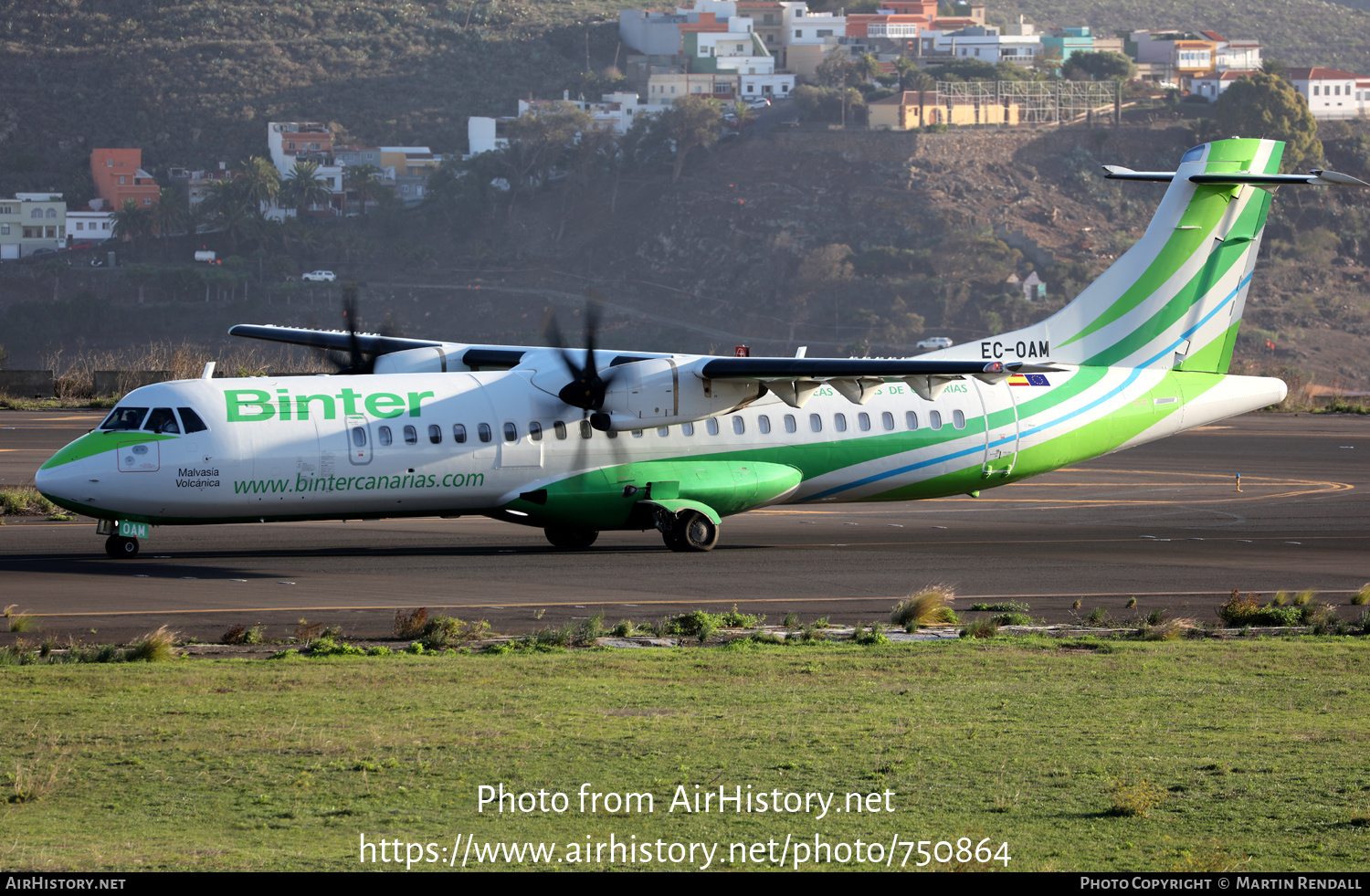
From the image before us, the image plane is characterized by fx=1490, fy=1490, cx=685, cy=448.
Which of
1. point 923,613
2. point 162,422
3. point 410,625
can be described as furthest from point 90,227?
point 923,613

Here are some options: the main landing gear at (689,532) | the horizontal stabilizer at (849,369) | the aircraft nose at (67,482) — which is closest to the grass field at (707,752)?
the horizontal stabilizer at (849,369)

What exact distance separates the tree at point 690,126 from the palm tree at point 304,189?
42697mm

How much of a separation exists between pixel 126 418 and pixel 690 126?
16301 centimetres

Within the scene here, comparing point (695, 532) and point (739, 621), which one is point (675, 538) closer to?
point (695, 532)

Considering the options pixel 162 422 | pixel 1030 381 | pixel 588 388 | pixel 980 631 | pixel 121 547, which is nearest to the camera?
pixel 980 631

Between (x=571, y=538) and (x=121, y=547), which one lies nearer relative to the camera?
(x=121, y=547)

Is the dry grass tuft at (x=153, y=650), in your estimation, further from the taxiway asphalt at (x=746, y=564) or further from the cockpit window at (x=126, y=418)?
the cockpit window at (x=126, y=418)

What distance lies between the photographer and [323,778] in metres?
11.7

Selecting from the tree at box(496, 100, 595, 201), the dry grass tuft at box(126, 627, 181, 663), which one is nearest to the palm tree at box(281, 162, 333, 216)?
the tree at box(496, 100, 595, 201)

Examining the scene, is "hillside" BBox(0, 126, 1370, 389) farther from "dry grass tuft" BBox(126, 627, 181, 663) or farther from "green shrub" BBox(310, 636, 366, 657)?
"dry grass tuft" BBox(126, 627, 181, 663)

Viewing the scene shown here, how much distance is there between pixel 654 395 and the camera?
2694 centimetres

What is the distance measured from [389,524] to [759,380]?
9605 millimetres

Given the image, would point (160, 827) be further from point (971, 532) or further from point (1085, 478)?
point (1085, 478)

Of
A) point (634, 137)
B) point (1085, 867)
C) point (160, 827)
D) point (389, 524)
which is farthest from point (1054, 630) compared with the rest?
point (634, 137)
